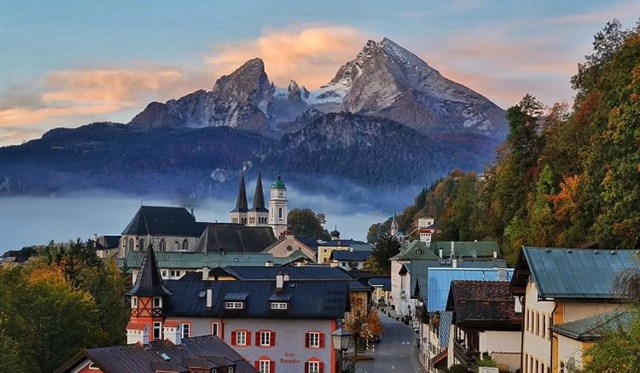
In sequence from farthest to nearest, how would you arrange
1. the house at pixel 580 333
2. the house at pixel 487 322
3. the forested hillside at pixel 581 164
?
1. the forested hillside at pixel 581 164
2. the house at pixel 487 322
3. the house at pixel 580 333

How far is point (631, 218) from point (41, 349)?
41488 millimetres

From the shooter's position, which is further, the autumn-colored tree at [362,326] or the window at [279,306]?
the autumn-colored tree at [362,326]

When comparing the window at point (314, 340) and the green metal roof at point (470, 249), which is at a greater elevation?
A: the green metal roof at point (470, 249)

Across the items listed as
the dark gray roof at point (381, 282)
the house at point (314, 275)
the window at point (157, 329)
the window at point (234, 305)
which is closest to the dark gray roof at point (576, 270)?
the window at point (157, 329)

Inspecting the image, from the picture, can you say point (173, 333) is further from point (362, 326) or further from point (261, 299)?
point (362, 326)

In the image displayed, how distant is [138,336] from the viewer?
57.2 meters

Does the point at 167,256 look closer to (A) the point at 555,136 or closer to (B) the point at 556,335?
(A) the point at 555,136

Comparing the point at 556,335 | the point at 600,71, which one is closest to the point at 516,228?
the point at 600,71

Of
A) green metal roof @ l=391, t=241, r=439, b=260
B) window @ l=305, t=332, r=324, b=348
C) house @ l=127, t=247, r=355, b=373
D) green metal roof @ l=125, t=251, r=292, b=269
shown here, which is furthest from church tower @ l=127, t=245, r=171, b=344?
green metal roof @ l=125, t=251, r=292, b=269

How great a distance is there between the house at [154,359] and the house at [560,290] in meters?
15.3

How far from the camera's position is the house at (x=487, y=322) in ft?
157

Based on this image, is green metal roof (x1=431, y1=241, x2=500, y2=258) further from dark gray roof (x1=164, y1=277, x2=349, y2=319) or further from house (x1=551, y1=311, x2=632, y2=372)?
house (x1=551, y1=311, x2=632, y2=372)

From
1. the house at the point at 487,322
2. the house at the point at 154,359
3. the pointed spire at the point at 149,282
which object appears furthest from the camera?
the pointed spire at the point at 149,282

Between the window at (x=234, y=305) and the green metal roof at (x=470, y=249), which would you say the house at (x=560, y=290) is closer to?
the window at (x=234, y=305)
